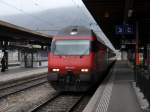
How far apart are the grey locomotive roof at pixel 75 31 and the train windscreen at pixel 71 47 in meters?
0.39

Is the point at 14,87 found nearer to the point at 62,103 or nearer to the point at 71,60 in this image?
the point at 71,60

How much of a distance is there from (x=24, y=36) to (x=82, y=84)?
745 inches

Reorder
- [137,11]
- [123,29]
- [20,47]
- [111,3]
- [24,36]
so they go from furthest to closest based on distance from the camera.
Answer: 1. [20,47]
2. [24,36]
3. [123,29]
4. [137,11]
5. [111,3]

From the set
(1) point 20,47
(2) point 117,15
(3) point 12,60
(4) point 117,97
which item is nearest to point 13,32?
(1) point 20,47

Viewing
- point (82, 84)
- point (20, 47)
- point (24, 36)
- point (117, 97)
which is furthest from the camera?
point (20, 47)

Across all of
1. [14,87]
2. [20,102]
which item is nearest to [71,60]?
[20,102]

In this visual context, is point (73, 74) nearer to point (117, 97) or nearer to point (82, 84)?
point (82, 84)

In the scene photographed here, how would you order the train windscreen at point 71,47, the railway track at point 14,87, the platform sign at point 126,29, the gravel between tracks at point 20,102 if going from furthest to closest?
the platform sign at point 126,29
the railway track at point 14,87
the train windscreen at point 71,47
the gravel between tracks at point 20,102

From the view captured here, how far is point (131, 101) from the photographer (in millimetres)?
12453

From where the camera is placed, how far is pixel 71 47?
17156 millimetres

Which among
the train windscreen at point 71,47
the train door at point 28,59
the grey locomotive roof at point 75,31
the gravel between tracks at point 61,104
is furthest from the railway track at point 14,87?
the train door at point 28,59

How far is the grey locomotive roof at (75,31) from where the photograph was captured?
687 inches

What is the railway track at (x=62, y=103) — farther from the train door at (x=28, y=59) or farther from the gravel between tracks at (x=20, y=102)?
the train door at (x=28, y=59)

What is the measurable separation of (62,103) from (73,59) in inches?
95.6
